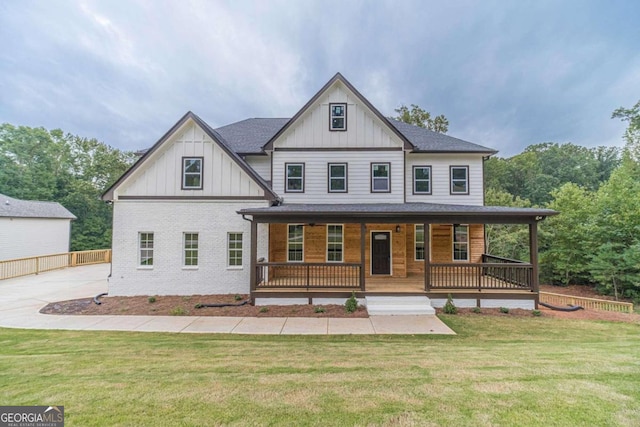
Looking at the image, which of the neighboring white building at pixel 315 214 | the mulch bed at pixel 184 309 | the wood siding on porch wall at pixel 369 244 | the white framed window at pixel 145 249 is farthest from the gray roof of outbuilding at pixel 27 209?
the wood siding on porch wall at pixel 369 244

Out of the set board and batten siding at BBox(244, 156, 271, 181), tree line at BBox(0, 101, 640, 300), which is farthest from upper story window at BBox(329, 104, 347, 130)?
tree line at BBox(0, 101, 640, 300)

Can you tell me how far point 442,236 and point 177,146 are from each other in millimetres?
12711

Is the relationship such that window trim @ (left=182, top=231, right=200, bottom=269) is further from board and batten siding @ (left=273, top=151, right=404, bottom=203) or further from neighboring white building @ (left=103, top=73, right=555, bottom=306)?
board and batten siding @ (left=273, top=151, right=404, bottom=203)

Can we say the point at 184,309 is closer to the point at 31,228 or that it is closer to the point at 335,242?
the point at 335,242

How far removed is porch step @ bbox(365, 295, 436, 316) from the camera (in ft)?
29.1

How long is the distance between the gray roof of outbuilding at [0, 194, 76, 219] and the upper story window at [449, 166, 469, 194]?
1125 inches

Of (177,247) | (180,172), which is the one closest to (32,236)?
(177,247)

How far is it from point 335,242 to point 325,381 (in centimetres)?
853

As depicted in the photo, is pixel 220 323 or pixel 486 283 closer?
pixel 220 323

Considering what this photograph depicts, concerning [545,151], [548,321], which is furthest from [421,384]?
[545,151]

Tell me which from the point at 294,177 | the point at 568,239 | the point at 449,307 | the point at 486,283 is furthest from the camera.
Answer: the point at 568,239

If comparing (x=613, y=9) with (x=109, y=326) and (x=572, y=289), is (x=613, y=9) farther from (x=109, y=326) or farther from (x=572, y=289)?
(x=109, y=326)

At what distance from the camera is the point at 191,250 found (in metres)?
11.1

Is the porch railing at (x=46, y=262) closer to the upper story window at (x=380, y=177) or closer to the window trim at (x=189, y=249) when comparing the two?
the window trim at (x=189, y=249)
